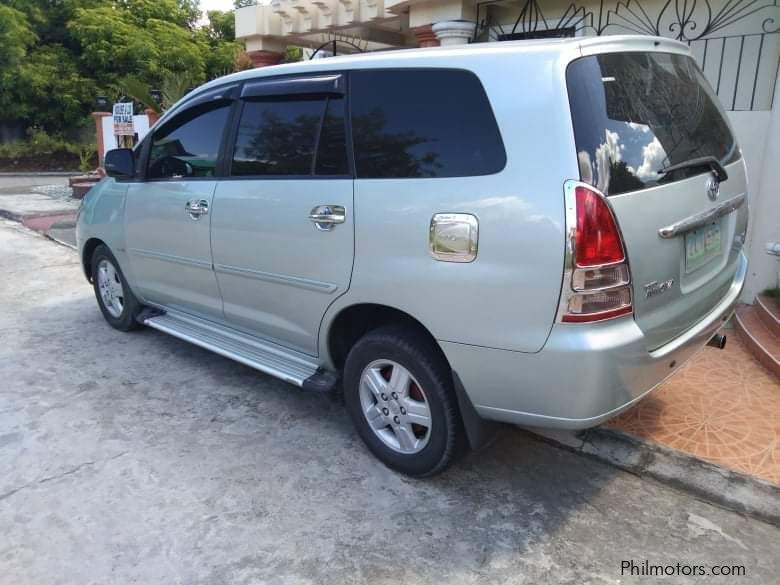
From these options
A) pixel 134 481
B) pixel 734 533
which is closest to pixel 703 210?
pixel 734 533

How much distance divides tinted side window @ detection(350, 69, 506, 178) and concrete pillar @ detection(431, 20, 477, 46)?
3.68 metres

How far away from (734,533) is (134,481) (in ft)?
8.78

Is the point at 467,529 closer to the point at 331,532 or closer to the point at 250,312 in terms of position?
the point at 331,532

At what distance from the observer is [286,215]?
3.25 meters

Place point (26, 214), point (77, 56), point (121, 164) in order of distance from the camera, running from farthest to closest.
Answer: point (77, 56) → point (26, 214) → point (121, 164)

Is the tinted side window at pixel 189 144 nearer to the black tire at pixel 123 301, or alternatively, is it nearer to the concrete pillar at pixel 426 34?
the black tire at pixel 123 301

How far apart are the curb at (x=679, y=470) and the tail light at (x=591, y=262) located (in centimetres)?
112

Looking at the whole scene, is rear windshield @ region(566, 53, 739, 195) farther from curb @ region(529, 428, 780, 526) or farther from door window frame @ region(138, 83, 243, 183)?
door window frame @ region(138, 83, 243, 183)

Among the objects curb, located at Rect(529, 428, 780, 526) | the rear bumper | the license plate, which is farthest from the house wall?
the rear bumper

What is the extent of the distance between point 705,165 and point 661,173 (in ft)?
1.28

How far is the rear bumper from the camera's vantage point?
7.73ft

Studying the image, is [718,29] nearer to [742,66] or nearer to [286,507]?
[742,66]

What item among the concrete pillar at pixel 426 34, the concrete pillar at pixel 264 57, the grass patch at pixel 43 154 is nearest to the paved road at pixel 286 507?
the concrete pillar at pixel 426 34

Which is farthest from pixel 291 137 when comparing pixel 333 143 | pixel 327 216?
pixel 327 216
